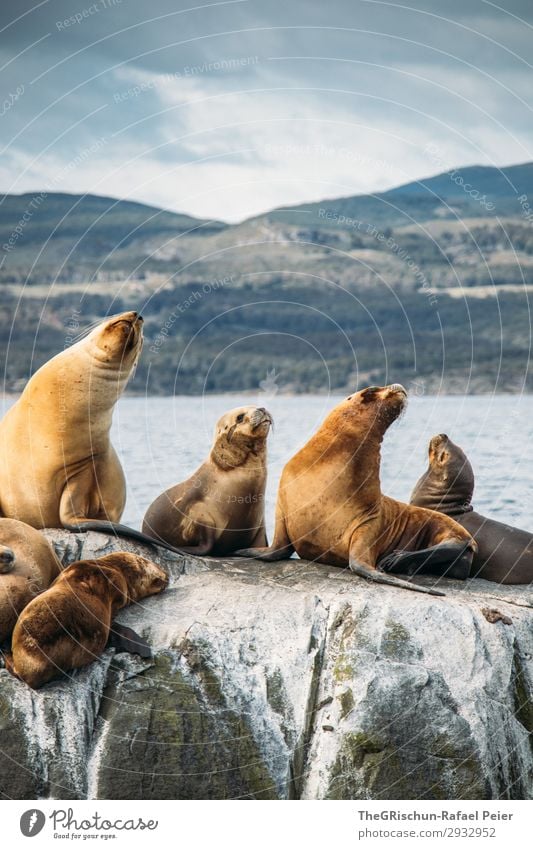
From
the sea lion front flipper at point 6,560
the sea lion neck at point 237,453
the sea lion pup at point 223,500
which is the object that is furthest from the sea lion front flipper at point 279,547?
the sea lion front flipper at point 6,560

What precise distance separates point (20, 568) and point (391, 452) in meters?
20.2

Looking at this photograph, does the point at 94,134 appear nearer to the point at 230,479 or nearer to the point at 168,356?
the point at 230,479

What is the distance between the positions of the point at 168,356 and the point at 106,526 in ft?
119

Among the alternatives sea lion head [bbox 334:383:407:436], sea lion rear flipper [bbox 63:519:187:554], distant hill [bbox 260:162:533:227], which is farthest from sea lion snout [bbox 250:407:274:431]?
distant hill [bbox 260:162:533:227]

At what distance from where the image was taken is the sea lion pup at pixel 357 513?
7.81 meters

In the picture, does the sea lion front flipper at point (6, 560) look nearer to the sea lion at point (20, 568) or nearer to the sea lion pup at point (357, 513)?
the sea lion at point (20, 568)

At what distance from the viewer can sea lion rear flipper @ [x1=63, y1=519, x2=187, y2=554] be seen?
25.7 feet

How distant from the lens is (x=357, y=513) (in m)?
7.88

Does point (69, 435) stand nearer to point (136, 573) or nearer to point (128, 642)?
point (136, 573)

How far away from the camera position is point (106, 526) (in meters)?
7.85

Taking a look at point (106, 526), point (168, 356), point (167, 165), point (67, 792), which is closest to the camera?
point (67, 792)

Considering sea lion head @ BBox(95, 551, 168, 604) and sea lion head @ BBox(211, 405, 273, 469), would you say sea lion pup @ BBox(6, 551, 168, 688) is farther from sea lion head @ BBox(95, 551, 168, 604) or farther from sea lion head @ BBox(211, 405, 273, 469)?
sea lion head @ BBox(211, 405, 273, 469)

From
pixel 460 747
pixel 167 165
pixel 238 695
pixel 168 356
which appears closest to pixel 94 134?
pixel 167 165
